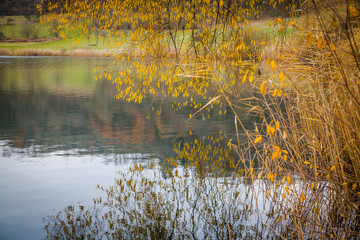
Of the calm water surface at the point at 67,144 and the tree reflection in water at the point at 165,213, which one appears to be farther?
the calm water surface at the point at 67,144

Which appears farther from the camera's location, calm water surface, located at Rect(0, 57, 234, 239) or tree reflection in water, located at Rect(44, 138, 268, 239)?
calm water surface, located at Rect(0, 57, 234, 239)

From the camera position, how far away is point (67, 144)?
442 inches

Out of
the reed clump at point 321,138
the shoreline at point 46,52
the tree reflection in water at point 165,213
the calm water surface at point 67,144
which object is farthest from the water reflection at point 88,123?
the shoreline at point 46,52

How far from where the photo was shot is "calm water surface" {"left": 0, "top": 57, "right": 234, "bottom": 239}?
22.9 feet

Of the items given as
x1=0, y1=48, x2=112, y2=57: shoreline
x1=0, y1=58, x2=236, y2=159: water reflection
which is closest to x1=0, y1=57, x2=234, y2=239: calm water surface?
x1=0, y1=58, x2=236, y2=159: water reflection

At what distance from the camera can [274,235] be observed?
542 cm

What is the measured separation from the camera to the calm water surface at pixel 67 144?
6.97 m

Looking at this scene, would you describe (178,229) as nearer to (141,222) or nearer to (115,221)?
(141,222)

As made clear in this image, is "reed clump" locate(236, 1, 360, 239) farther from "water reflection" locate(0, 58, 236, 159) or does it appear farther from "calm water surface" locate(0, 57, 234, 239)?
"water reflection" locate(0, 58, 236, 159)

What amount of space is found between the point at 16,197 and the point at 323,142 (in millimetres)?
5185

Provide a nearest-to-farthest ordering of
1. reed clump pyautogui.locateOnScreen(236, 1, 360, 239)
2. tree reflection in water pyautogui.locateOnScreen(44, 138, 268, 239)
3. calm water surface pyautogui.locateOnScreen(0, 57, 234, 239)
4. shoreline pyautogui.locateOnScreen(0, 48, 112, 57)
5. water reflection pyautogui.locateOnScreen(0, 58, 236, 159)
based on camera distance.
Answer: reed clump pyautogui.locateOnScreen(236, 1, 360, 239) → tree reflection in water pyautogui.locateOnScreen(44, 138, 268, 239) → calm water surface pyautogui.locateOnScreen(0, 57, 234, 239) → water reflection pyautogui.locateOnScreen(0, 58, 236, 159) → shoreline pyautogui.locateOnScreen(0, 48, 112, 57)

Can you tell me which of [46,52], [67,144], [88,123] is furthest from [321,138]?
[46,52]

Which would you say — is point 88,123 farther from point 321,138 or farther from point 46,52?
point 46,52

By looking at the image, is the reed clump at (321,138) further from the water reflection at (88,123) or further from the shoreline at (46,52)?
the shoreline at (46,52)
